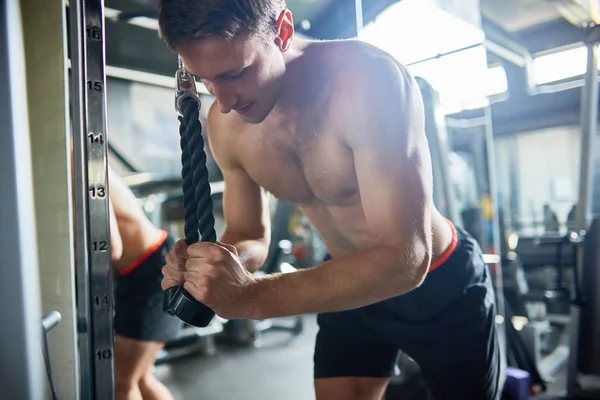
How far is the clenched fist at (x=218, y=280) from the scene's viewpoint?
75 centimetres

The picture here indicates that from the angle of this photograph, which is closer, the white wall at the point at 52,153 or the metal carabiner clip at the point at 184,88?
the metal carabiner clip at the point at 184,88

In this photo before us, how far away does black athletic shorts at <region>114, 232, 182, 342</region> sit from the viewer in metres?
1.59

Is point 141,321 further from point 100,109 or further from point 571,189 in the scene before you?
point 571,189

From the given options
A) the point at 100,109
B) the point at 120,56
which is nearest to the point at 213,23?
the point at 100,109

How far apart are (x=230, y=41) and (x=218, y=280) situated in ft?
1.37

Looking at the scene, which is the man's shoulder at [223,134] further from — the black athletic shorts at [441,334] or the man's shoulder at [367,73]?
the black athletic shorts at [441,334]

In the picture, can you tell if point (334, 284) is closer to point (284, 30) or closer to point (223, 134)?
point (284, 30)

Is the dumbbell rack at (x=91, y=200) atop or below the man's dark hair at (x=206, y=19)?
below

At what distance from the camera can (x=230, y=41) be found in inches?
32.5

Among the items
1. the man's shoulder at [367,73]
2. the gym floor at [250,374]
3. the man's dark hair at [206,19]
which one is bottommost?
the gym floor at [250,374]

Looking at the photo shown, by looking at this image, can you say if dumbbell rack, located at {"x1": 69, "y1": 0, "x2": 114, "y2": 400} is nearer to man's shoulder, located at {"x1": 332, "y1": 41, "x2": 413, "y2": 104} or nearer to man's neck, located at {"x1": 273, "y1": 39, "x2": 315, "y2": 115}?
man's neck, located at {"x1": 273, "y1": 39, "x2": 315, "y2": 115}

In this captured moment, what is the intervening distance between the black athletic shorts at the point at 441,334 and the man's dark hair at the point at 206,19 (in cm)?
79

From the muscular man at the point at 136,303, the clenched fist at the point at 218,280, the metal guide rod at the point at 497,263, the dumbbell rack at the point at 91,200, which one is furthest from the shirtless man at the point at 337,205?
the metal guide rod at the point at 497,263

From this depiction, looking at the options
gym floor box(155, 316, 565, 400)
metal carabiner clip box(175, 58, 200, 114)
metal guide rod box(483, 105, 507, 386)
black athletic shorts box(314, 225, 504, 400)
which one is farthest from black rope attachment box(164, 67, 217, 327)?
metal guide rod box(483, 105, 507, 386)
